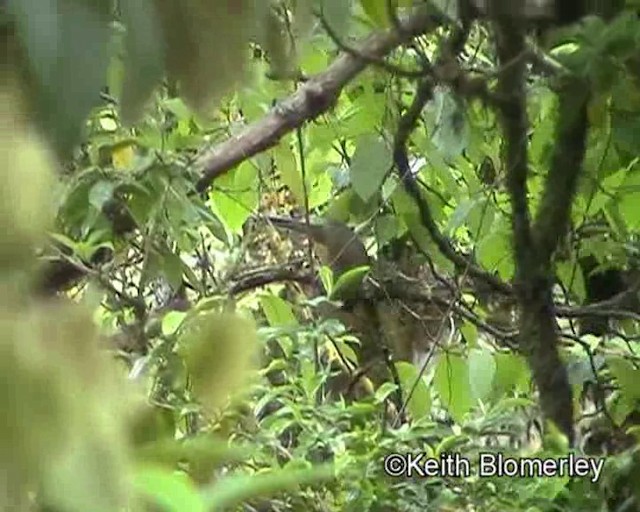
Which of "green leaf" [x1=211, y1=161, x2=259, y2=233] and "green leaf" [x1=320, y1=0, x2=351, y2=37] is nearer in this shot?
"green leaf" [x1=320, y1=0, x2=351, y2=37]

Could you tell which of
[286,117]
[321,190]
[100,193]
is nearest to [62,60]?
[100,193]

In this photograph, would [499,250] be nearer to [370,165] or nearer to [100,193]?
[370,165]

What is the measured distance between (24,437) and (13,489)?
1 cm

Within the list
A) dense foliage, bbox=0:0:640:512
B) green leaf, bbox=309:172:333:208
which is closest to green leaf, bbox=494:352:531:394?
dense foliage, bbox=0:0:640:512

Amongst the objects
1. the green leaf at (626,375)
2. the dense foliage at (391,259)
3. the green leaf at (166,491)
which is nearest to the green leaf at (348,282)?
the dense foliage at (391,259)

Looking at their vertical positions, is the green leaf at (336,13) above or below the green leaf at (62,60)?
above

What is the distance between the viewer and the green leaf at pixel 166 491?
1.05ft

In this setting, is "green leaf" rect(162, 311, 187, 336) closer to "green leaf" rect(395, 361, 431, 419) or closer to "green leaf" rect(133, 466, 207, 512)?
"green leaf" rect(395, 361, 431, 419)

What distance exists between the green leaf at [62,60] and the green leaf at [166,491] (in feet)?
0.33

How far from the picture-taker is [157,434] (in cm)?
43

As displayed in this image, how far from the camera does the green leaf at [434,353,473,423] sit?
953mm

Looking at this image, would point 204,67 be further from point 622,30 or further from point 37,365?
point 622,30

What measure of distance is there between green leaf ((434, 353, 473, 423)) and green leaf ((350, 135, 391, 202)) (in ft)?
0.55

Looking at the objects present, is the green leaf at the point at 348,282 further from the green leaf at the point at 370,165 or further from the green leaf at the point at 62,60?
the green leaf at the point at 62,60
